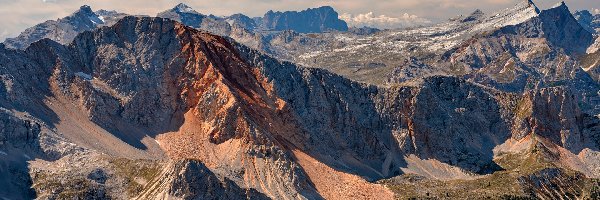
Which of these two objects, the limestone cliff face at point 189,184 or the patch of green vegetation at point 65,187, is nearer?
the limestone cliff face at point 189,184

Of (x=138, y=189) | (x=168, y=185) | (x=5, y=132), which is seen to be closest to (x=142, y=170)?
(x=138, y=189)

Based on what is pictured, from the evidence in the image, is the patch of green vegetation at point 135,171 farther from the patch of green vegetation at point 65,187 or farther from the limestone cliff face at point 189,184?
the patch of green vegetation at point 65,187

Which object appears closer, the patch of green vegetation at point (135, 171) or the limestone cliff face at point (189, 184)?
the limestone cliff face at point (189, 184)

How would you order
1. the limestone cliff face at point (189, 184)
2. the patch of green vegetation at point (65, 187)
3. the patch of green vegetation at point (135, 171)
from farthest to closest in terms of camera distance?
the patch of green vegetation at point (135, 171), the patch of green vegetation at point (65, 187), the limestone cliff face at point (189, 184)

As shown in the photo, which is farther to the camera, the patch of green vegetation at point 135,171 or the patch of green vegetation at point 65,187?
the patch of green vegetation at point 135,171

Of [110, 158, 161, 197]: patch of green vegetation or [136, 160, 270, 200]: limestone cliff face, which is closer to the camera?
[136, 160, 270, 200]: limestone cliff face

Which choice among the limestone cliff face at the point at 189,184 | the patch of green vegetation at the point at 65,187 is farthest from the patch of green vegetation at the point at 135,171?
the patch of green vegetation at the point at 65,187

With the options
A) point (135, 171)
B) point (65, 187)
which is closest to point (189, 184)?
point (135, 171)

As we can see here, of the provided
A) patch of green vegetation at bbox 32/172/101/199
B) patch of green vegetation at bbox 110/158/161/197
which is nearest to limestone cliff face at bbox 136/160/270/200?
patch of green vegetation at bbox 110/158/161/197

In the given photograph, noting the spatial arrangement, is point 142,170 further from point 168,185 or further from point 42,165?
point 42,165

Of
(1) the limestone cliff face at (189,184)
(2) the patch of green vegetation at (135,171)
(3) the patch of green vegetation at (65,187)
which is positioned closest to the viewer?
Result: (1) the limestone cliff face at (189,184)

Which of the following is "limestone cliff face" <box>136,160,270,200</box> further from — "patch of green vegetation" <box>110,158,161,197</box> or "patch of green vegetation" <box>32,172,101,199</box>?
"patch of green vegetation" <box>32,172,101,199</box>
